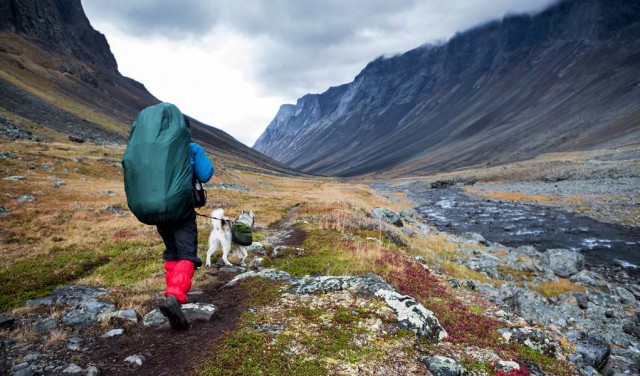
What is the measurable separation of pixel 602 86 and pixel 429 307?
22238 cm

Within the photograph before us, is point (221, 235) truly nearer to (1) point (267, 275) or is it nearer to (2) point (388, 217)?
(1) point (267, 275)

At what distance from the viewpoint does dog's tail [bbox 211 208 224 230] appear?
447 inches

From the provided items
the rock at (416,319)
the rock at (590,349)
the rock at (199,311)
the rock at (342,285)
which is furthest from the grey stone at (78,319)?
the rock at (590,349)

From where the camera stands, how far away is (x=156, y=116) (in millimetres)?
6480

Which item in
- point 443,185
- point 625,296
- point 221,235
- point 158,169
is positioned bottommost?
point 625,296

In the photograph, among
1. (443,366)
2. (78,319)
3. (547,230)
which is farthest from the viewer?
(547,230)

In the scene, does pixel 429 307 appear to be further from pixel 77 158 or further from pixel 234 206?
pixel 77 158

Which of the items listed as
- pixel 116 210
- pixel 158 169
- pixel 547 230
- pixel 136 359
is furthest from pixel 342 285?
pixel 547 230

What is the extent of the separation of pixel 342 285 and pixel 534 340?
4.44 meters

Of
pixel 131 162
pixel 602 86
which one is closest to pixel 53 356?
pixel 131 162

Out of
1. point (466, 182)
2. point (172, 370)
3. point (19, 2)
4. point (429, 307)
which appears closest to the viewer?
point (172, 370)

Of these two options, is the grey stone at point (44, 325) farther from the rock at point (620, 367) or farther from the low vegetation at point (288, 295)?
the rock at point (620, 367)

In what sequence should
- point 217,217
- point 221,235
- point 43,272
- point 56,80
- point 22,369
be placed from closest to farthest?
point 22,369 < point 43,272 < point 217,217 < point 221,235 < point 56,80

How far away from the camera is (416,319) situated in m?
7.51
